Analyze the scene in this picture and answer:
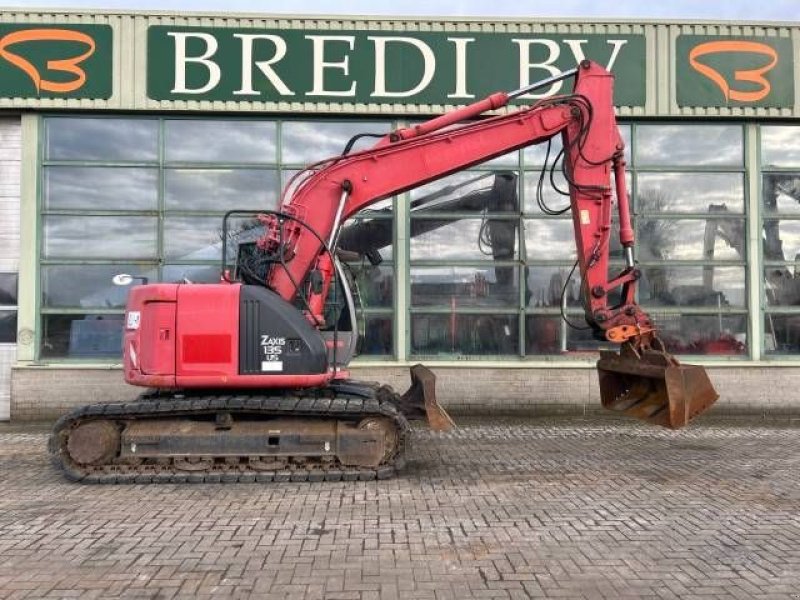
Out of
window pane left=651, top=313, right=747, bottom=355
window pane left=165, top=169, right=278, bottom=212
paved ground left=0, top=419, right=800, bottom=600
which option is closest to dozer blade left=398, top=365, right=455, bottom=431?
paved ground left=0, top=419, right=800, bottom=600

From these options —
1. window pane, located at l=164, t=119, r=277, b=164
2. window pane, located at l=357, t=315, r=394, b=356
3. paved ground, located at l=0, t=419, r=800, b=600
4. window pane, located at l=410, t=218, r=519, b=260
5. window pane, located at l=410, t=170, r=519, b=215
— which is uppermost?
window pane, located at l=164, t=119, r=277, b=164

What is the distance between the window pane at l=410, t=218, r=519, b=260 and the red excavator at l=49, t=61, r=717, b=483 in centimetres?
337

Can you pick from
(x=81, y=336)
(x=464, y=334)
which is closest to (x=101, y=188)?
(x=81, y=336)

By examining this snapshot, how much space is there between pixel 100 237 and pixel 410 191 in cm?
483

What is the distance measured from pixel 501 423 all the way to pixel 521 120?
15.1 feet

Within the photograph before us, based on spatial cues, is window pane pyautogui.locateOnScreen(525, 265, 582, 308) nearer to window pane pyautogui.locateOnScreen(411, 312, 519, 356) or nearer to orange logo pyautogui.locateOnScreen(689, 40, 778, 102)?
window pane pyautogui.locateOnScreen(411, 312, 519, 356)

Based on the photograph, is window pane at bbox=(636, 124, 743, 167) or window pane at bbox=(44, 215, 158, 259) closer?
window pane at bbox=(44, 215, 158, 259)

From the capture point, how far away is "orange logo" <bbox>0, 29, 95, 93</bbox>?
10320 mm

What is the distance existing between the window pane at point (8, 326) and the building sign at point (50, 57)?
3265 mm

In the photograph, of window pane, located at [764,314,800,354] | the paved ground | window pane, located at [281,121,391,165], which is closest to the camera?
the paved ground

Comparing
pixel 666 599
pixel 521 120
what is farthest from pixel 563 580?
pixel 521 120

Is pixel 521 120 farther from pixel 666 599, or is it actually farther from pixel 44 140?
pixel 44 140

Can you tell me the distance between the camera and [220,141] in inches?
423

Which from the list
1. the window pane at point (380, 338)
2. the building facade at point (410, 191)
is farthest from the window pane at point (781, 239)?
the window pane at point (380, 338)
